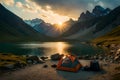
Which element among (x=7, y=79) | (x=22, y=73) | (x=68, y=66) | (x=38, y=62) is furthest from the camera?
(x=38, y=62)

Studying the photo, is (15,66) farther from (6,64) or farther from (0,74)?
(0,74)

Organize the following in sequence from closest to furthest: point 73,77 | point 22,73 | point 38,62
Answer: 1. point 73,77
2. point 22,73
3. point 38,62

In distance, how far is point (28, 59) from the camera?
58625mm

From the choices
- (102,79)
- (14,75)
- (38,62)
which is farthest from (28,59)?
(102,79)

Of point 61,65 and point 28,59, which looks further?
point 28,59

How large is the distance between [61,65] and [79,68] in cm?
426

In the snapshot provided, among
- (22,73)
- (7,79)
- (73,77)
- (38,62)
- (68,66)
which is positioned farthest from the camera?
(38,62)

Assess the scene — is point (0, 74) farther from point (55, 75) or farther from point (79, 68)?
point (79, 68)

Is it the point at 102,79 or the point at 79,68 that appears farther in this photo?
the point at 79,68

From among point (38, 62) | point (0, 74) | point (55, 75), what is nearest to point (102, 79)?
point (55, 75)

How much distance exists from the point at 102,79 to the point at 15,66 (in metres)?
19.8

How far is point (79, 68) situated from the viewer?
4734 cm

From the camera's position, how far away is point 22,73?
41531 millimetres

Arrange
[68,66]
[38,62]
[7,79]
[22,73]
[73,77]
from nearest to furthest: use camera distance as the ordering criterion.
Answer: [7,79] → [73,77] → [22,73] → [68,66] → [38,62]
